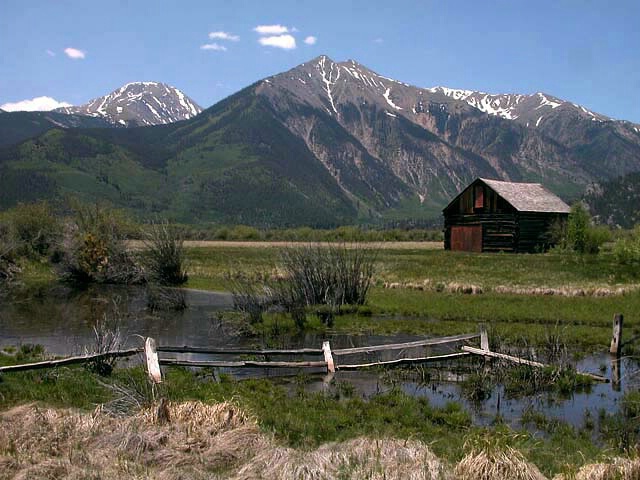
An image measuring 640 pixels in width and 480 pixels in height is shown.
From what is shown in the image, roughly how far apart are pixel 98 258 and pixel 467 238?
121 feet

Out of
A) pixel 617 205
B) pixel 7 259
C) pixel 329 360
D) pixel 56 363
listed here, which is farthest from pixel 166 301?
pixel 617 205

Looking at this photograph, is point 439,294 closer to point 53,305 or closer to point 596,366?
point 596,366

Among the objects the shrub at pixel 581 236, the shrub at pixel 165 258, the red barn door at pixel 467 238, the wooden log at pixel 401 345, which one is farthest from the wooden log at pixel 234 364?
the red barn door at pixel 467 238

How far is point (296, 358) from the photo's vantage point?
18.7 metres

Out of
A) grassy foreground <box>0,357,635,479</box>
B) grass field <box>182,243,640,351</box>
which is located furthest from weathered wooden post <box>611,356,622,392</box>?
grassy foreground <box>0,357,635,479</box>

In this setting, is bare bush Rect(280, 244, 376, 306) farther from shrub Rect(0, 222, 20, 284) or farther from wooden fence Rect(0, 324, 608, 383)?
shrub Rect(0, 222, 20, 284)

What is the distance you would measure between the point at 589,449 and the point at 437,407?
10.6 ft

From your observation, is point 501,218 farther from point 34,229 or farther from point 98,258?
point 34,229

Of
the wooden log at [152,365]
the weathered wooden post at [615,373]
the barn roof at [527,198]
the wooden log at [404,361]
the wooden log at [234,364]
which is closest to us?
the wooden log at [152,365]

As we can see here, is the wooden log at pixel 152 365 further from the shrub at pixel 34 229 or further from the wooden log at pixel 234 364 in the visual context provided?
the shrub at pixel 34 229

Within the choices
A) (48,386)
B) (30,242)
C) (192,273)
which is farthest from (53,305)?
(30,242)

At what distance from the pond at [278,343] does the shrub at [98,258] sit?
5249 mm

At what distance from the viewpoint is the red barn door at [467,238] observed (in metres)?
63.1

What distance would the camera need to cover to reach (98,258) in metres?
41.3
